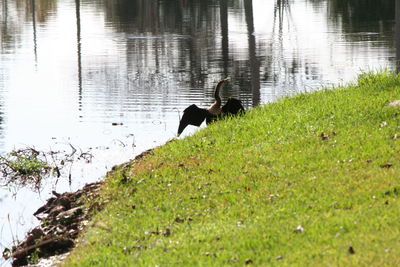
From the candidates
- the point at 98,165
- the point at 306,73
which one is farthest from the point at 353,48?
the point at 98,165

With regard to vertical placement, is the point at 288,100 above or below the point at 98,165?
above

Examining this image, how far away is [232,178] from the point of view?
1178cm

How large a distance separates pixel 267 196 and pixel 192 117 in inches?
278

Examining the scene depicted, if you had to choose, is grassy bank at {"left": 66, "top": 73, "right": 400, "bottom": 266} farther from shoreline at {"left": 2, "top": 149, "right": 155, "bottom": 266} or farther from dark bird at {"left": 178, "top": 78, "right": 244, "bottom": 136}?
dark bird at {"left": 178, "top": 78, "right": 244, "bottom": 136}

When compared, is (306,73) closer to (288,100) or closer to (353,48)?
(353,48)

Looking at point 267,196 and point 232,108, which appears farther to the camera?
point 232,108

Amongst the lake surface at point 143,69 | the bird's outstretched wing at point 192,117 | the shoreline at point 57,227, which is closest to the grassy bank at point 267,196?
the shoreline at point 57,227

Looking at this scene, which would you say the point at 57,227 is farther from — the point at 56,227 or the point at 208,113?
the point at 208,113

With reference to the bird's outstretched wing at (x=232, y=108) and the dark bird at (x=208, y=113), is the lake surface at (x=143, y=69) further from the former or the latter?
the bird's outstretched wing at (x=232, y=108)

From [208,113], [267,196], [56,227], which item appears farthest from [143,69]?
[267,196]

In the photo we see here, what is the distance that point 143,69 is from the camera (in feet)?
102

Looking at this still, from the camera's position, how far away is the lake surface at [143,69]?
18.8 m

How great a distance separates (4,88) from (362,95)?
15052mm

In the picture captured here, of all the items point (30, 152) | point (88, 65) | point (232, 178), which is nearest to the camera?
point (232, 178)
